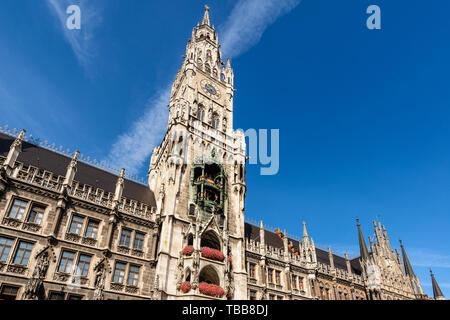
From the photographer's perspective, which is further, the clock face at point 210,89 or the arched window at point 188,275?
the clock face at point 210,89

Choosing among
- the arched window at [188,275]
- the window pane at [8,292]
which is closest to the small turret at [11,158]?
the window pane at [8,292]

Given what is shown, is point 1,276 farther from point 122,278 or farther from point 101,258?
point 122,278

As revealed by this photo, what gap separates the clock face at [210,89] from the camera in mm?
45844

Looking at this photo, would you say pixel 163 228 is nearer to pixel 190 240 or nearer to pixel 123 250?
pixel 190 240

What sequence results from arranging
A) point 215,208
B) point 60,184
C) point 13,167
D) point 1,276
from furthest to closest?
point 215,208
point 60,184
point 13,167
point 1,276

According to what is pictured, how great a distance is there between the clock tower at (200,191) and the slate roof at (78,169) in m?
2.59

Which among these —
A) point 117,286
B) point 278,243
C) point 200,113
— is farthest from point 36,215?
point 278,243

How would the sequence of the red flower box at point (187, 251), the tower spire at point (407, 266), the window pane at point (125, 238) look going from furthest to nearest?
the tower spire at point (407, 266) < the red flower box at point (187, 251) < the window pane at point (125, 238)

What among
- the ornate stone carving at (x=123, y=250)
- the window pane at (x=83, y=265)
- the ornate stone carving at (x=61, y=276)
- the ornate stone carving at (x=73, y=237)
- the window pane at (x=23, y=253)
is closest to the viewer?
the window pane at (x=23, y=253)

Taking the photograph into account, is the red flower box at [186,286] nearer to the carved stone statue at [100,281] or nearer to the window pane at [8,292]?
the carved stone statue at [100,281]

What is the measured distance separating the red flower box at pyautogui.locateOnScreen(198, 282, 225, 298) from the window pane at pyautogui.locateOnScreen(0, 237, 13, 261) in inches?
626
